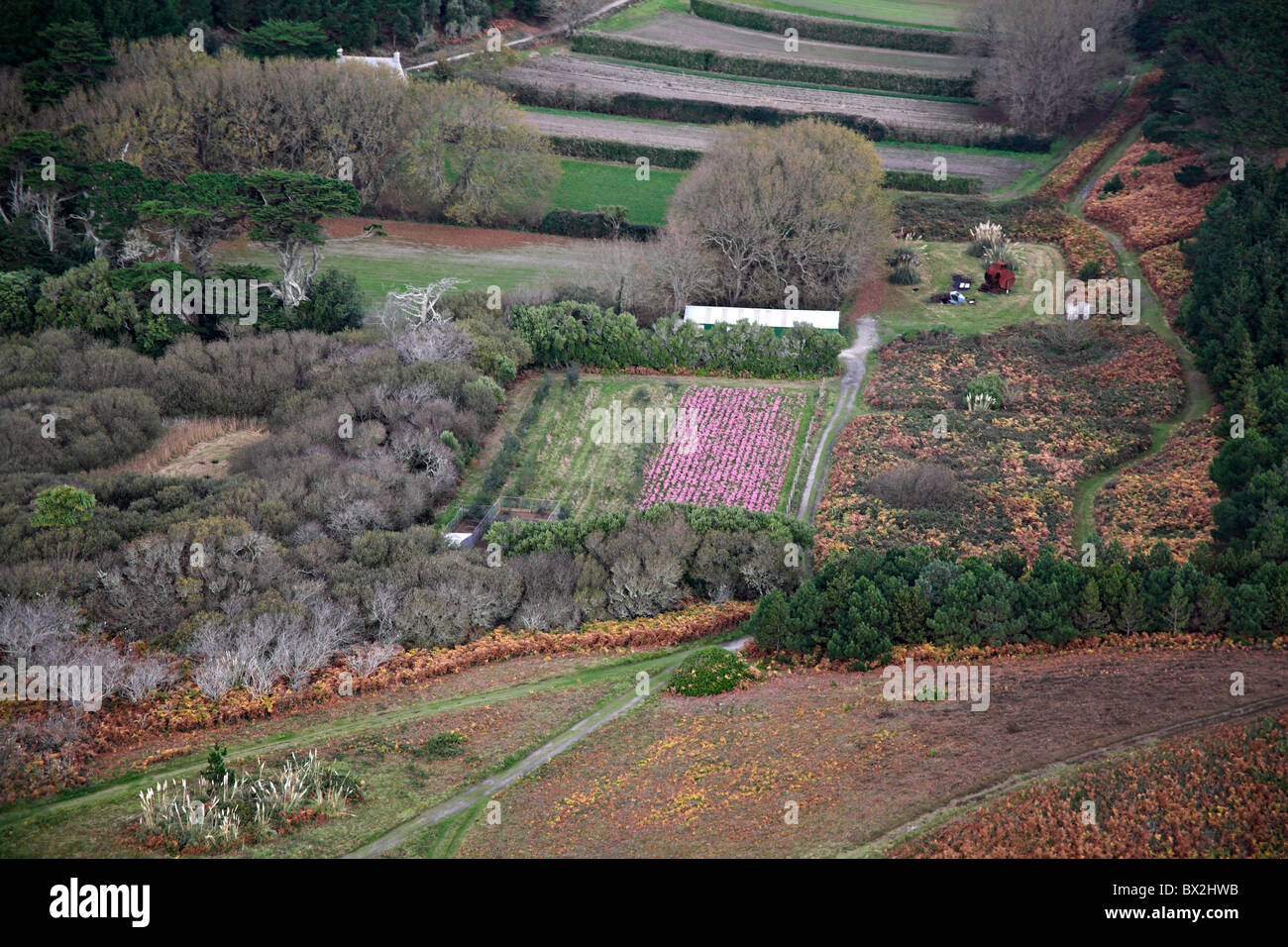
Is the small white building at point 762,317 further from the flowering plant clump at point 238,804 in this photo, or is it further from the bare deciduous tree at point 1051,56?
the flowering plant clump at point 238,804

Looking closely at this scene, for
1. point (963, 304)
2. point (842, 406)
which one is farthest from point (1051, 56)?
point (842, 406)

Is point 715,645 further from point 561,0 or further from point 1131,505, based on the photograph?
point 561,0

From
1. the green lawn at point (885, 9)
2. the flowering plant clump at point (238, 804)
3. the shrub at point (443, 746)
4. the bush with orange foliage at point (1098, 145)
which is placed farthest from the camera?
Answer: the green lawn at point (885, 9)

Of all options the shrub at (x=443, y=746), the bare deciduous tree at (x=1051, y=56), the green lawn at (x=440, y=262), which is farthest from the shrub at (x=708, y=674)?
the bare deciduous tree at (x=1051, y=56)

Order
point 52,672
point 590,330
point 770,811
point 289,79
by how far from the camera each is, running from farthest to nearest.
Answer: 1. point 289,79
2. point 590,330
3. point 52,672
4. point 770,811

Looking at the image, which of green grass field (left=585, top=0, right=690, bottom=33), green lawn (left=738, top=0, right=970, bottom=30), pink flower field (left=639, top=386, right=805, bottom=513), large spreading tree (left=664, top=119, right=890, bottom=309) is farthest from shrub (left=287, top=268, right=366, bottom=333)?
green lawn (left=738, top=0, right=970, bottom=30)

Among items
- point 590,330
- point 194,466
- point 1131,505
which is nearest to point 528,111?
point 590,330

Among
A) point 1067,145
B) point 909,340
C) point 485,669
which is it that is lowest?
point 485,669
